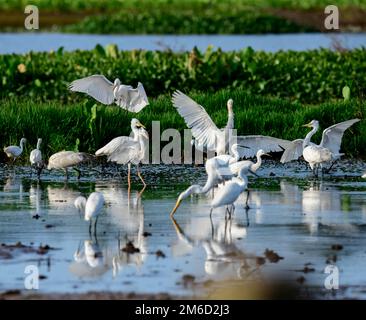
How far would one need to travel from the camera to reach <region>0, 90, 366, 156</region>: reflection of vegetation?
17.6 m

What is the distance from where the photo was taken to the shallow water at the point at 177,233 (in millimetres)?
9906

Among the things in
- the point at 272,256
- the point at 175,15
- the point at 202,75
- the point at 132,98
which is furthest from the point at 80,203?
the point at 175,15

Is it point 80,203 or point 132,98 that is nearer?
point 80,203

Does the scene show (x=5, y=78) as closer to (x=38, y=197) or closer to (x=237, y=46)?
(x=38, y=197)

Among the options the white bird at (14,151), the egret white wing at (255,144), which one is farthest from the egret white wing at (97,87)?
the egret white wing at (255,144)

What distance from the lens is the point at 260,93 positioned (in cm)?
2253

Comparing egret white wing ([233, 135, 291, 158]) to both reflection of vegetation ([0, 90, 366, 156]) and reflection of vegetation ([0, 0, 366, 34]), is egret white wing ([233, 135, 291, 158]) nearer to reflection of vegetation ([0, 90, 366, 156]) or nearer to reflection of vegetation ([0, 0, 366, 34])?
reflection of vegetation ([0, 90, 366, 156])

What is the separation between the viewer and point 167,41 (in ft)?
138

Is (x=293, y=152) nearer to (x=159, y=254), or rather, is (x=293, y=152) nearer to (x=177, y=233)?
(x=177, y=233)

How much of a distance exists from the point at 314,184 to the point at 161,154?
9.53 feet

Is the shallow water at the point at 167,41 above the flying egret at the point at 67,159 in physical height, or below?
above

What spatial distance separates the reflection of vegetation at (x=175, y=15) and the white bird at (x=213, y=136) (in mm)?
30288

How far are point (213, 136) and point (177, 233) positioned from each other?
13.2ft

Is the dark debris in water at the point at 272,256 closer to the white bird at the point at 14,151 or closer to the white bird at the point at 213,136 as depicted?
the white bird at the point at 213,136
